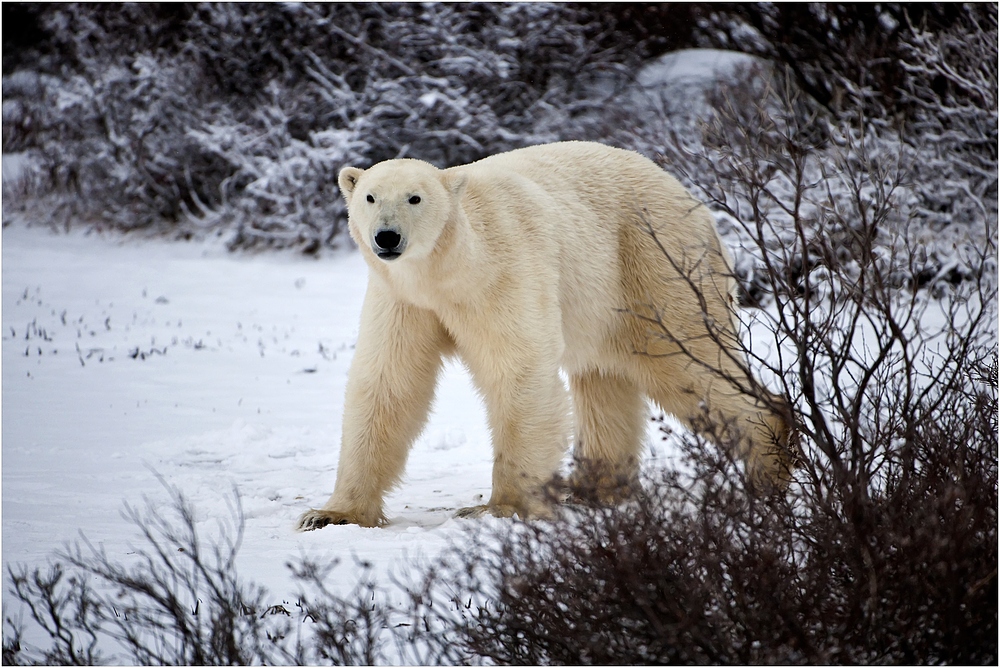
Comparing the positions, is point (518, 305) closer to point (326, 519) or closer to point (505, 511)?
point (505, 511)

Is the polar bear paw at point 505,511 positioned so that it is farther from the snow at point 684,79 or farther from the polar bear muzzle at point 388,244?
the snow at point 684,79

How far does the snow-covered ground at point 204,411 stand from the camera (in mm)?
3535

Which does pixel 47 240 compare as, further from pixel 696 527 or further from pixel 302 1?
pixel 696 527

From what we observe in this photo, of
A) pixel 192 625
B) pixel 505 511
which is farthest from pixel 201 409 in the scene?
pixel 192 625

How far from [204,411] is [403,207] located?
10.9ft

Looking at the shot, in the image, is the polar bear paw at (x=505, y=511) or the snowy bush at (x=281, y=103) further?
the snowy bush at (x=281, y=103)

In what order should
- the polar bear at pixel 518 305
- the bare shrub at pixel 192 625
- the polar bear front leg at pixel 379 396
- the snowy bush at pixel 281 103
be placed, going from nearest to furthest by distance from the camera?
the bare shrub at pixel 192 625 → the polar bear at pixel 518 305 → the polar bear front leg at pixel 379 396 → the snowy bush at pixel 281 103

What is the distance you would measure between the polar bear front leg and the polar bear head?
361 mm

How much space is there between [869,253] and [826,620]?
979mm

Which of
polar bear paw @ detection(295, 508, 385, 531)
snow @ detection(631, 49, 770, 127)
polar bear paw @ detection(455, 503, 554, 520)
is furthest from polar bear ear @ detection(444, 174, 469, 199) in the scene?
snow @ detection(631, 49, 770, 127)

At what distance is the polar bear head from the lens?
320cm

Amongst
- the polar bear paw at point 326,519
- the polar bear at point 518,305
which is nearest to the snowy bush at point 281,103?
the polar bear at point 518,305

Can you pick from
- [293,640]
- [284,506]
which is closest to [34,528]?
[284,506]

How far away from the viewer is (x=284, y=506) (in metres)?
4.01
